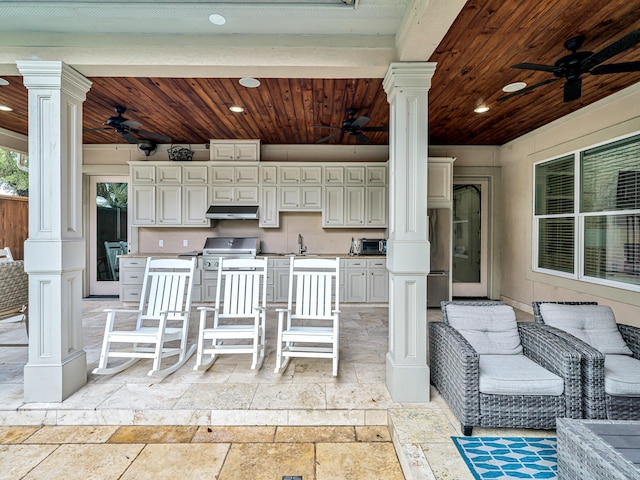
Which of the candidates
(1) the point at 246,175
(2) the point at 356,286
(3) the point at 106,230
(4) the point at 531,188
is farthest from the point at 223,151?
(4) the point at 531,188

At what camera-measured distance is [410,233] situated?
2.53 metres

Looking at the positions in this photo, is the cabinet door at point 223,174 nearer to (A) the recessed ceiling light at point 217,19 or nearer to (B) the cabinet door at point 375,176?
(B) the cabinet door at point 375,176

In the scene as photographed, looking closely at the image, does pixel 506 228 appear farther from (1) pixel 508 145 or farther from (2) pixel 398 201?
(2) pixel 398 201

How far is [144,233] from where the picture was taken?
598 cm

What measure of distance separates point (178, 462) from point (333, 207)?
4.27m

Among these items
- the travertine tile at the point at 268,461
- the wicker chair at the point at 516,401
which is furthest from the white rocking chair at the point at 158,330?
the wicker chair at the point at 516,401

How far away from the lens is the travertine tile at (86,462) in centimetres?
188

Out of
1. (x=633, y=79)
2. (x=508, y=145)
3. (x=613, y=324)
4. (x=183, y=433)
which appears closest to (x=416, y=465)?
(x=183, y=433)

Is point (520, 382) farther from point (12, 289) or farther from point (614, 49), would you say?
point (12, 289)

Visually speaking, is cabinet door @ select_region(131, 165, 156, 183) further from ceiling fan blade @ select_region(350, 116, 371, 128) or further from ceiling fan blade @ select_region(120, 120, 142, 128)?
ceiling fan blade @ select_region(350, 116, 371, 128)

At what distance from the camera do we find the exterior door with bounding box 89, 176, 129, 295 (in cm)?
604

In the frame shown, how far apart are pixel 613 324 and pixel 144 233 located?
254 inches

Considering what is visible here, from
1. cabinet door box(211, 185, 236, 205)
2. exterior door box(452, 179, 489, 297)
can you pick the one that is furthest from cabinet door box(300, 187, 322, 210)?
exterior door box(452, 179, 489, 297)

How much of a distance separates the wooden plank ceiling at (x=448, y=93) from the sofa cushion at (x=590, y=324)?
2176 millimetres
